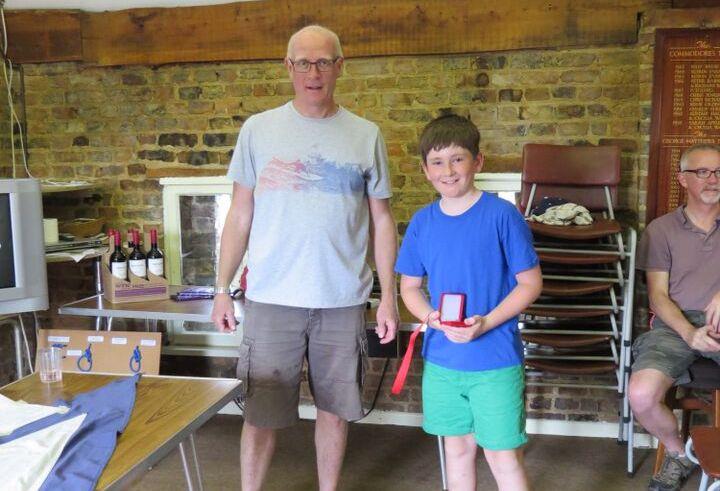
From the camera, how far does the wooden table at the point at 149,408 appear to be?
1.18 m

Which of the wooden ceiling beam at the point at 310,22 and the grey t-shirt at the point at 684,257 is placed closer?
the grey t-shirt at the point at 684,257

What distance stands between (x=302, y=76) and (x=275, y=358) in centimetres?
84

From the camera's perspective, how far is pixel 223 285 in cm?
215

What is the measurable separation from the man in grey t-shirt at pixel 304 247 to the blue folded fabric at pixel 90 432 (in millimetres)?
530

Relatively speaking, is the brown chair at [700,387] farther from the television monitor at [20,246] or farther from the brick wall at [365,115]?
the television monitor at [20,246]

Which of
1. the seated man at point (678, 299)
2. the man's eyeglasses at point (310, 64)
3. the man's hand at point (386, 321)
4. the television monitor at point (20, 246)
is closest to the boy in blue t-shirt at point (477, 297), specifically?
the man's hand at point (386, 321)

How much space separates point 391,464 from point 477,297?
1410mm

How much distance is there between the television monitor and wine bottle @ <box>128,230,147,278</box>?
1.24 feet

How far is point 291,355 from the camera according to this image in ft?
6.73

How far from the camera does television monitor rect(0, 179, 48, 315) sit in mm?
2537

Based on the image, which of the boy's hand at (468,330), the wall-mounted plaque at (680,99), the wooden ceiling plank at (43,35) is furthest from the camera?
the wooden ceiling plank at (43,35)

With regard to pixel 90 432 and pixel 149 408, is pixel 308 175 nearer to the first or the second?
pixel 149 408

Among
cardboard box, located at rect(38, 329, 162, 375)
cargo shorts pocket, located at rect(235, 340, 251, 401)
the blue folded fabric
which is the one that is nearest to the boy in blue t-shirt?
cargo shorts pocket, located at rect(235, 340, 251, 401)

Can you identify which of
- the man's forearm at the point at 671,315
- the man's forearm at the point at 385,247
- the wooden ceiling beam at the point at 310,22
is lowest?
the man's forearm at the point at 671,315
